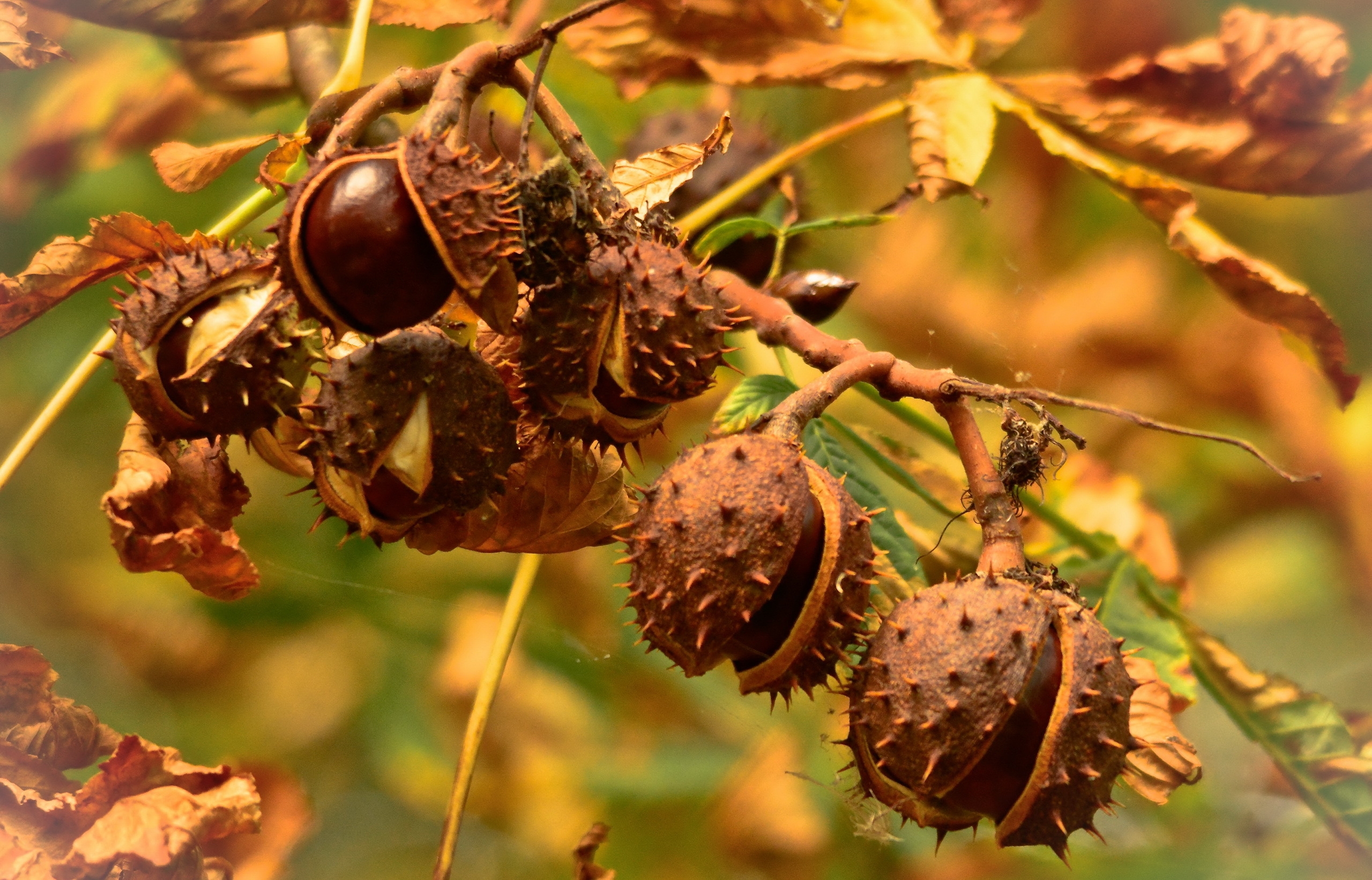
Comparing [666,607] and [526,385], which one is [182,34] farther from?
[666,607]

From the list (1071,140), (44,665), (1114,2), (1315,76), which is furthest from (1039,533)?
(44,665)

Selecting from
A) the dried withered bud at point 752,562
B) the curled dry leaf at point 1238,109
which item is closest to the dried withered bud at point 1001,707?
the dried withered bud at point 752,562

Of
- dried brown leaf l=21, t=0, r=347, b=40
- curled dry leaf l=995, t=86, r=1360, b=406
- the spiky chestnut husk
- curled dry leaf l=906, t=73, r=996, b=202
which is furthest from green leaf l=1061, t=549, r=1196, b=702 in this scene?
dried brown leaf l=21, t=0, r=347, b=40

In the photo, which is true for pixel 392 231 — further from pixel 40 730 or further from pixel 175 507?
pixel 40 730

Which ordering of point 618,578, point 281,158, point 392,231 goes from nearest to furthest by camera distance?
1. point 392,231
2. point 281,158
3. point 618,578

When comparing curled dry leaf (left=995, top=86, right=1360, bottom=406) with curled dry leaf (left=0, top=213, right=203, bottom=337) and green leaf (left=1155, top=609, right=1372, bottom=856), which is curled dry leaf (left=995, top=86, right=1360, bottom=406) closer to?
green leaf (left=1155, top=609, right=1372, bottom=856)

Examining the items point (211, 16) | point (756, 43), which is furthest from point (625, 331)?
point (211, 16)
